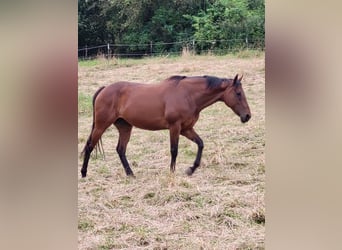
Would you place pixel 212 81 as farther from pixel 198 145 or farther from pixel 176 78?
pixel 198 145

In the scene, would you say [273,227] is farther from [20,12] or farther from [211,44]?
[20,12]

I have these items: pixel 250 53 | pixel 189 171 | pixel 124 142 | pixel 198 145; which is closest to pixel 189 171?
pixel 189 171

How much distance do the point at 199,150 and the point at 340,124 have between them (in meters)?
0.58

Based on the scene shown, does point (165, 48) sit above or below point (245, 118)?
above

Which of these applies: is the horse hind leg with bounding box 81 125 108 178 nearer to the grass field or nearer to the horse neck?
the grass field

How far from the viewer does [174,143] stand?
1.61 metres

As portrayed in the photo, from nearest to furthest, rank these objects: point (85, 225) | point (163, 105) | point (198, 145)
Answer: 1. point (85, 225)
2. point (198, 145)
3. point (163, 105)

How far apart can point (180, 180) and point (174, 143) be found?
0.15 meters

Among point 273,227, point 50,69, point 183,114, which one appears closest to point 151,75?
point 183,114

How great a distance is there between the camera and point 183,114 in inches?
64.3

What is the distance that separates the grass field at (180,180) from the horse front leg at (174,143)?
2cm

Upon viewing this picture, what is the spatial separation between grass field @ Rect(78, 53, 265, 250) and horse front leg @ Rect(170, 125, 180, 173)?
2cm

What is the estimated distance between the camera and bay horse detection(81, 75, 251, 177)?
1.58 m

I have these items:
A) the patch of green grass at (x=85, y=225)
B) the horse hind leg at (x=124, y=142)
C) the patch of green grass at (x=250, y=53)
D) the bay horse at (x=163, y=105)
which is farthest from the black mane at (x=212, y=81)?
the patch of green grass at (x=85, y=225)
